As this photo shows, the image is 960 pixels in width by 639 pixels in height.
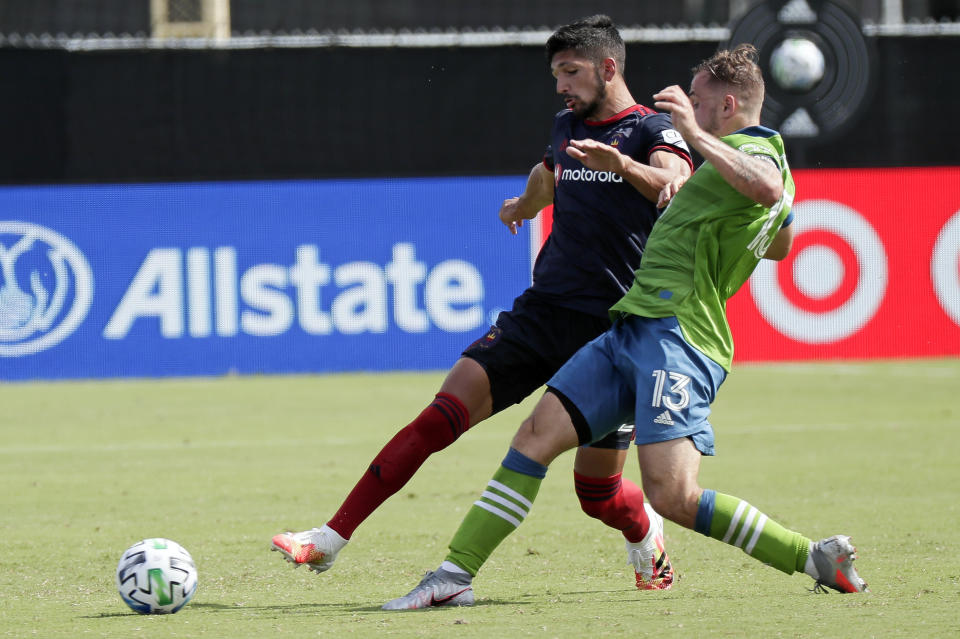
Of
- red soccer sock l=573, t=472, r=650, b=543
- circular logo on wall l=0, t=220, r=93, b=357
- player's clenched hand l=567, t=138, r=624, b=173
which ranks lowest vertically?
circular logo on wall l=0, t=220, r=93, b=357

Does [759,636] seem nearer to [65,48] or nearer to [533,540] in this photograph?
[533,540]

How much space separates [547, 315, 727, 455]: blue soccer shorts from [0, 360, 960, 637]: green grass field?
637 millimetres

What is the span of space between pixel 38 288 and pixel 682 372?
1296 cm

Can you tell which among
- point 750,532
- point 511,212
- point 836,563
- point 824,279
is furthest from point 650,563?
point 824,279

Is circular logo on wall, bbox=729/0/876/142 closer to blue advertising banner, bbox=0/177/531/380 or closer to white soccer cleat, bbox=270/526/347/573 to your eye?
blue advertising banner, bbox=0/177/531/380

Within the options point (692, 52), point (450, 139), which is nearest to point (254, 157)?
point (450, 139)

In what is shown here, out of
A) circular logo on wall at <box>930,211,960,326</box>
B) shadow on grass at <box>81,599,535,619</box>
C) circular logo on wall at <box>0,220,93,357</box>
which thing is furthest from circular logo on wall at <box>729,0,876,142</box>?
shadow on grass at <box>81,599,535,619</box>

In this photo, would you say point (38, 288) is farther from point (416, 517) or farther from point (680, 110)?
point (680, 110)

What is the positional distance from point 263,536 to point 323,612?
6.86 ft

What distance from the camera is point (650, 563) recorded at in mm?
5875

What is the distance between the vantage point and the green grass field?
16.4 ft

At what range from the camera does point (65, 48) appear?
Answer: 57.9 ft

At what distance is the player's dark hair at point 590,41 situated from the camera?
5.70 m

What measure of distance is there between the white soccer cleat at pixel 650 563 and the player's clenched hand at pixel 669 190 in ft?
4.17
